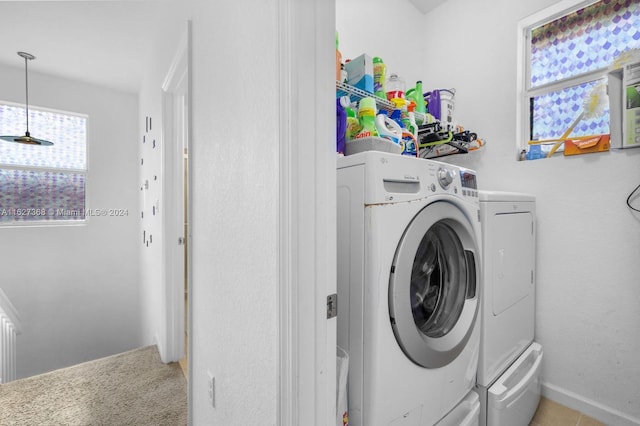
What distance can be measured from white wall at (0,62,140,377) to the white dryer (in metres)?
3.99

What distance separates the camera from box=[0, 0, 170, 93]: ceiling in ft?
6.63

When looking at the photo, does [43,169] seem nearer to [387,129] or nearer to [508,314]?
[387,129]

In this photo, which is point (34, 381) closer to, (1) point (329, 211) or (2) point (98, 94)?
(1) point (329, 211)

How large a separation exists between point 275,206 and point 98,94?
404cm

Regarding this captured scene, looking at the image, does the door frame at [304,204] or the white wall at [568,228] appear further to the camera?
the white wall at [568,228]

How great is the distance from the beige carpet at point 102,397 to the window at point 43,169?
1947 mm

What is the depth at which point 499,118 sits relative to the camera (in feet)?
6.33

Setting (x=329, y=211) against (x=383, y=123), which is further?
(x=383, y=123)

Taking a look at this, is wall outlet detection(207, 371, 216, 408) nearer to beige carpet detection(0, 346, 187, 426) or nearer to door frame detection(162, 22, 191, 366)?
beige carpet detection(0, 346, 187, 426)

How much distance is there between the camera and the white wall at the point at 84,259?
298 cm

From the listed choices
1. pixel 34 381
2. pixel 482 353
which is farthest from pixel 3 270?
pixel 482 353

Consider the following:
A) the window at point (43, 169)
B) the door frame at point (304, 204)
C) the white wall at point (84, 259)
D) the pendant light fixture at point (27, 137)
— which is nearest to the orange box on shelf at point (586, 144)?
the door frame at point (304, 204)

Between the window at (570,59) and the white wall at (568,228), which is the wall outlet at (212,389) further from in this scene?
the window at (570,59)

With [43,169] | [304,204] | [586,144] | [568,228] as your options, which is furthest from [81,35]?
[568,228]
